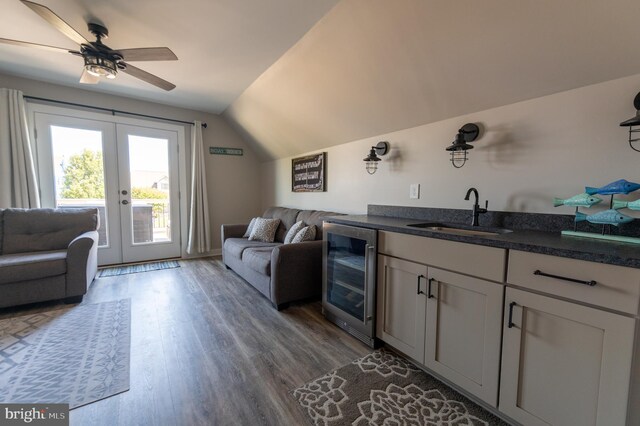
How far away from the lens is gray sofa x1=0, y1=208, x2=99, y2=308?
2328 millimetres

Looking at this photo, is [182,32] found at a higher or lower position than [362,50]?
higher

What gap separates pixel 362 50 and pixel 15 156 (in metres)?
4.15

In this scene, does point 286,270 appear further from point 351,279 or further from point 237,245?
point 237,245

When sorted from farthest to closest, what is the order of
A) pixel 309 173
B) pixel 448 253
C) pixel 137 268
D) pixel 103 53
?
1. pixel 137 268
2. pixel 309 173
3. pixel 103 53
4. pixel 448 253

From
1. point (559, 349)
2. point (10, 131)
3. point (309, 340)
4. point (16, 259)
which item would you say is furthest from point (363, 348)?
point (10, 131)

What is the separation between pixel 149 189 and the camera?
406 centimetres

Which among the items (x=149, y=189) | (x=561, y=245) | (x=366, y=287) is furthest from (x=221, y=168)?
(x=561, y=245)

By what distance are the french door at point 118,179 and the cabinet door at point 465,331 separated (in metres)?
4.22

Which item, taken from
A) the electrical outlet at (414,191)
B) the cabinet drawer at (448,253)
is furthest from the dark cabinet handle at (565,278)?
the electrical outlet at (414,191)

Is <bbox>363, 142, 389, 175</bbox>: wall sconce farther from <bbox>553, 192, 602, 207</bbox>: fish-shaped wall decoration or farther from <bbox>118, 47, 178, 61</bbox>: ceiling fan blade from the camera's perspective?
<bbox>118, 47, 178, 61</bbox>: ceiling fan blade

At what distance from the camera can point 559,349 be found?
1061 millimetres

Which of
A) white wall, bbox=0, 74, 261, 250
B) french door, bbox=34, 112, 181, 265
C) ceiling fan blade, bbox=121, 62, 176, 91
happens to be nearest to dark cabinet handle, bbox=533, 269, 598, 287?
ceiling fan blade, bbox=121, 62, 176, 91

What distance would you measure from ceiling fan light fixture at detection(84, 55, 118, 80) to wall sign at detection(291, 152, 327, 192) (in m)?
2.20

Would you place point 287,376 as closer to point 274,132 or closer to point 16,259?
point 16,259
